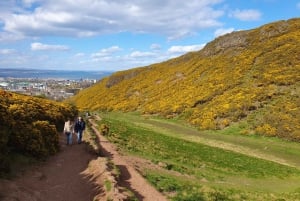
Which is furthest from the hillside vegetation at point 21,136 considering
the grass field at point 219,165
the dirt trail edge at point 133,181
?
the grass field at point 219,165

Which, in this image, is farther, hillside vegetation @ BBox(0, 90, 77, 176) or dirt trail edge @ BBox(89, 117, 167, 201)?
hillside vegetation @ BBox(0, 90, 77, 176)

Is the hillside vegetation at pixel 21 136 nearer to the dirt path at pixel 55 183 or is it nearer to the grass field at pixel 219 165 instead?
the dirt path at pixel 55 183

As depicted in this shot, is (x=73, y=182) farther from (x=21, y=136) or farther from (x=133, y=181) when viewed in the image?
(x=21, y=136)

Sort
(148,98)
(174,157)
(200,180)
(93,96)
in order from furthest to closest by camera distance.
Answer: (93,96) → (148,98) → (174,157) → (200,180)

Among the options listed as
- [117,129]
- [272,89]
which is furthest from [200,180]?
[272,89]

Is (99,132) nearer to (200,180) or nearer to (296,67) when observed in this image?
(200,180)

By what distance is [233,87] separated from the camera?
69.9m

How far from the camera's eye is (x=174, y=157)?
34.1 meters

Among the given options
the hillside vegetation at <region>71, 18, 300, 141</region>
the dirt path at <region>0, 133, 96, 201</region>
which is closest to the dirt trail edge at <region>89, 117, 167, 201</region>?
the dirt path at <region>0, 133, 96, 201</region>

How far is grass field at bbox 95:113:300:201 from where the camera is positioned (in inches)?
966

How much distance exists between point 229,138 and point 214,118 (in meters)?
9.07

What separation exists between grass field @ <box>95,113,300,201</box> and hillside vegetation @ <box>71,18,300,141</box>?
5506mm

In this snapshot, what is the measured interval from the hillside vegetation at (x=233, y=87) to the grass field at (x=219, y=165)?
18.1 feet

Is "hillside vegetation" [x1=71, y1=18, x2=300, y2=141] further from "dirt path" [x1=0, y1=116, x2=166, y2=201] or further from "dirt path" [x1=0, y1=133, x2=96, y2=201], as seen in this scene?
Answer: "dirt path" [x1=0, y1=133, x2=96, y2=201]
